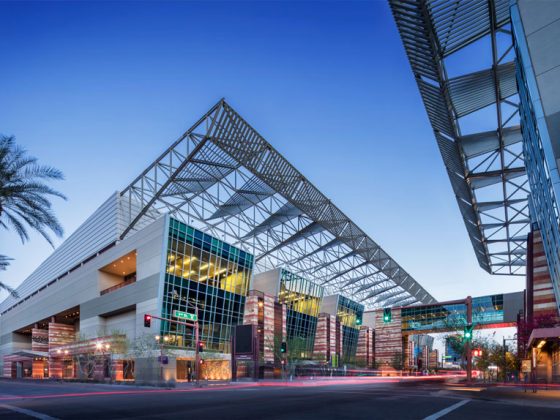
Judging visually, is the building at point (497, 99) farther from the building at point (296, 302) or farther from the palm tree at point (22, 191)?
the building at point (296, 302)

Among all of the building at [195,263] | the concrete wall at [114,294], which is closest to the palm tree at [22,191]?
the building at [195,263]

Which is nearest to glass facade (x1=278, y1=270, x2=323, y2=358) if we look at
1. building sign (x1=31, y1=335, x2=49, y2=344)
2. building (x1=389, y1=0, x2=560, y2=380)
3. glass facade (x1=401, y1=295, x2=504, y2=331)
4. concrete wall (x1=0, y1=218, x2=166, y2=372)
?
concrete wall (x1=0, y1=218, x2=166, y2=372)

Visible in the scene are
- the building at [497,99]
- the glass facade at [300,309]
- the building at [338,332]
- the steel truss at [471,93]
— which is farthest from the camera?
the building at [338,332]

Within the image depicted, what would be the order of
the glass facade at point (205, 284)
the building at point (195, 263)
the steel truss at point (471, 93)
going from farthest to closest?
1. the glass facade at point (205, 284)
2. the building at point (195, 263)
3. the steel truss at point (471, 93)

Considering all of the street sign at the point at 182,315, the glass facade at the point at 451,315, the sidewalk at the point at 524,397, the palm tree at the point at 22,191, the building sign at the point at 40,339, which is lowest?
the building sign at the point at 40,339

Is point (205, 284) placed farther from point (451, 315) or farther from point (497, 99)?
point (451, 315)

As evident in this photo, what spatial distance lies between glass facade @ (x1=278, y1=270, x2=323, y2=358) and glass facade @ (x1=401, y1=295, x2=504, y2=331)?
91.7 ft

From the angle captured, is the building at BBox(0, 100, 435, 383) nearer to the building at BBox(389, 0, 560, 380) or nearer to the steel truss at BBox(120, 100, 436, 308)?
the steel truss at BBox(120, 100, 436, 308)

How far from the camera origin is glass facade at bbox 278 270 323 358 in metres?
69.7

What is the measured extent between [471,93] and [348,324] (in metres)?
71.9

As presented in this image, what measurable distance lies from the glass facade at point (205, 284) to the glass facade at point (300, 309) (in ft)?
33.6

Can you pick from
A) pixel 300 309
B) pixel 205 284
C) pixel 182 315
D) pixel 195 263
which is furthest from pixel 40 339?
pixel 182 315

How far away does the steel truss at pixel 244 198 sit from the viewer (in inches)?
1745

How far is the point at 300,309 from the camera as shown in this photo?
75.3 meters
